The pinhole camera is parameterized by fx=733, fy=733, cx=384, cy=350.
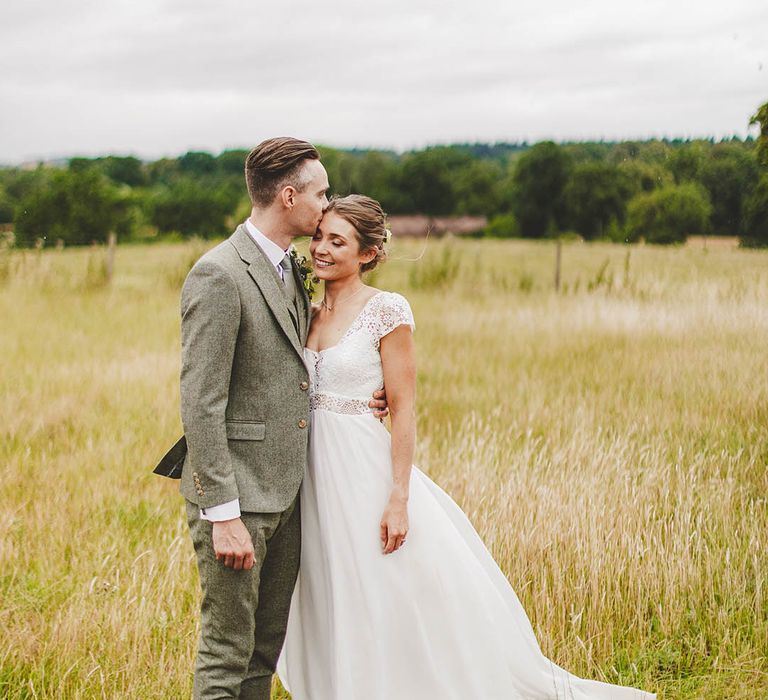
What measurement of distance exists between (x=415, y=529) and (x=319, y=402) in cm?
63

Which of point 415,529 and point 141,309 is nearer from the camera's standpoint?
point 415,529

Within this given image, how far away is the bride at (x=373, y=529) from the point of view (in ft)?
9.09

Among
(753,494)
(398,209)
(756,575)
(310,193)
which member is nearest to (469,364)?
(753,494)

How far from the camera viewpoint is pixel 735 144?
722cm

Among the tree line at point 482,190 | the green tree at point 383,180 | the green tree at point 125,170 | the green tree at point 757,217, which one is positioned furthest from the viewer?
the green tree at point 125,170

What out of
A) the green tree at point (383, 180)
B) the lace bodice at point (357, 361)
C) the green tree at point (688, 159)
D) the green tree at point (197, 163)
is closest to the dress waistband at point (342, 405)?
the lace bodice at point (357, 361)

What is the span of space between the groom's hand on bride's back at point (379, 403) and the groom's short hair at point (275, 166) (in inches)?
32.3

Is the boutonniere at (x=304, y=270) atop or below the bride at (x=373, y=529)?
atop

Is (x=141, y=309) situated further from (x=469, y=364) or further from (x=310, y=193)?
(x=310, y=193)

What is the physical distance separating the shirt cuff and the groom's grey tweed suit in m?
0.02

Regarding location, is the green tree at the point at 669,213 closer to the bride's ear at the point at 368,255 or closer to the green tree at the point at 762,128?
the green tree at the point at 762,128

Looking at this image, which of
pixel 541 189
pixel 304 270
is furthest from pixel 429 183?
pixel 304 270

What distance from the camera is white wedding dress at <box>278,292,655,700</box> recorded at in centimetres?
279

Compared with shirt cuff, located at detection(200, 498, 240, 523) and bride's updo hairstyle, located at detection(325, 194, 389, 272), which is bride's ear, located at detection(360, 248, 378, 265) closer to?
bride's updo hairstyle, located at detection(325, 194, 389, 272)
